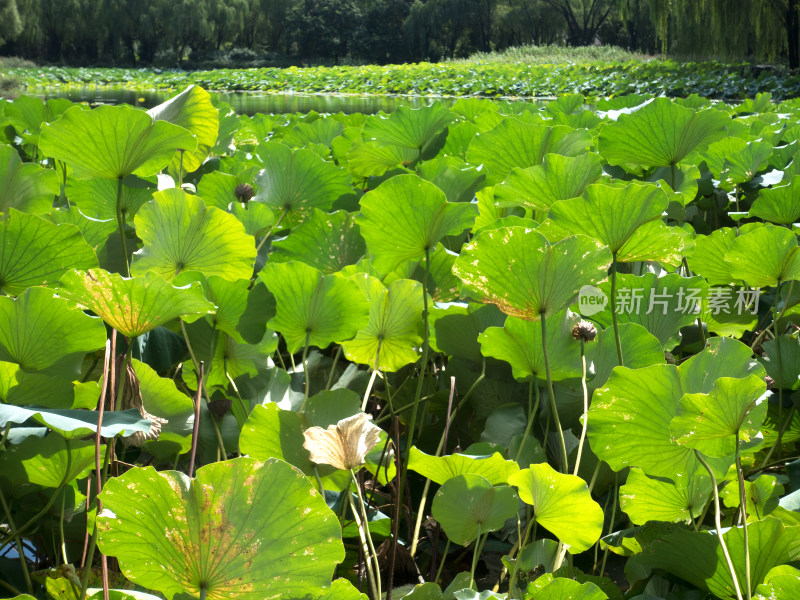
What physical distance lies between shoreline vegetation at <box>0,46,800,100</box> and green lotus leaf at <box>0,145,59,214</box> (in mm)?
7606

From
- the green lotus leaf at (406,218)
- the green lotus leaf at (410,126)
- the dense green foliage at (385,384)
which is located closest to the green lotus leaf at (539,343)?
the dense green foliage at (385,384)

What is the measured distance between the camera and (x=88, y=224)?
2.43 ft

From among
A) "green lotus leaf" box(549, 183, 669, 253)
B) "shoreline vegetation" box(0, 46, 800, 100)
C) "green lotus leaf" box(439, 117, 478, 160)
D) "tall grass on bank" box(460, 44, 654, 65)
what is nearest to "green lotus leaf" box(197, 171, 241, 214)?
"green lotus leaf" box(439, 117, 478, 160)

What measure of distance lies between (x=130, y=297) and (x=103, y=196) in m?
0.50

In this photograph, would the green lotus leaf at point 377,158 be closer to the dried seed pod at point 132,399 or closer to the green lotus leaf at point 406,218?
the green lotus leaf at point 406,218

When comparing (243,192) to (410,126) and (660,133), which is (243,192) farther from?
(660,133)

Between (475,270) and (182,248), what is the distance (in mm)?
244

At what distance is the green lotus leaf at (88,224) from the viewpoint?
0.73 m

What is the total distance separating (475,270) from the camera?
1.83 feet

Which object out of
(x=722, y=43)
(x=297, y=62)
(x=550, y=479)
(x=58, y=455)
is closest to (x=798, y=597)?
(x=550, y=479)

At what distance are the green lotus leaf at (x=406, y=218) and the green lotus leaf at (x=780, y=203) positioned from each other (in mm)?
500

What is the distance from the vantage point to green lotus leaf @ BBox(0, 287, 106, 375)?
18.7 inches

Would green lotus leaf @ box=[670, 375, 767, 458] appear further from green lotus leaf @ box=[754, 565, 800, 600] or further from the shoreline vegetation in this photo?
the shoreline vegetation

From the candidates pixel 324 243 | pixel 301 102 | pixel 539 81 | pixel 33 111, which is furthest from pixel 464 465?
pixel 539 81
